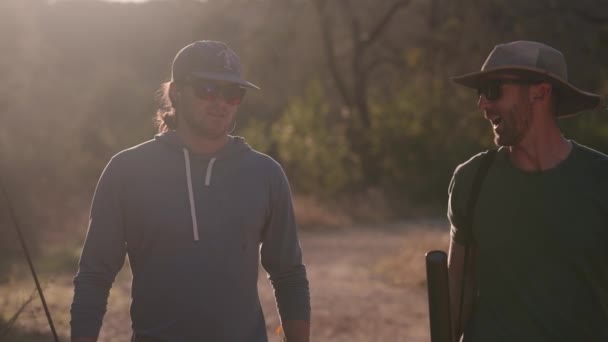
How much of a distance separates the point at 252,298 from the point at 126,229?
53 cm

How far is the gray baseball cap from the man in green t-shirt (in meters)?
0.92

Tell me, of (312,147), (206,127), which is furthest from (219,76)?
(312,147)

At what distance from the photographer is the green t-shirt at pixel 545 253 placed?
12.3 ft

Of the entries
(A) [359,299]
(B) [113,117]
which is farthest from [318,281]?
(B) [113,117]

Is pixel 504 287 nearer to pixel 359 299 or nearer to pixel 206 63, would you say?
pixel 206 63

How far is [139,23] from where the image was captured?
7594 cm

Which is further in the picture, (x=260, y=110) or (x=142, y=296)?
(x=260, y=110)

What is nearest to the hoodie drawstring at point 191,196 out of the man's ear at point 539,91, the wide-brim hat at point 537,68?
the wide-brim hat at point 537,68

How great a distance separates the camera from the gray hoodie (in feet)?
12.4

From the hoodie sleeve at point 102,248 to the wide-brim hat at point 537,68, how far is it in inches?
56.1

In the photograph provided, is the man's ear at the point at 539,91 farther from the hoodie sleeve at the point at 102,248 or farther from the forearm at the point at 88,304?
the forearm at the point at 88,304

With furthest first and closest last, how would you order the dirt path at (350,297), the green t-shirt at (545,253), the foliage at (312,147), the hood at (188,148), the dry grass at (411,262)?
the foliage at (312,147) < the dry grass at (411,262) < the dirt path at (350,297) < the hood at (188,148) < the green t-shirt at (545,253)

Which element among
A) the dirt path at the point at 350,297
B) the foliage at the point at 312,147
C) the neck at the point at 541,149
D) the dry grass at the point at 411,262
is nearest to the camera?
the neck at the point at 541,149

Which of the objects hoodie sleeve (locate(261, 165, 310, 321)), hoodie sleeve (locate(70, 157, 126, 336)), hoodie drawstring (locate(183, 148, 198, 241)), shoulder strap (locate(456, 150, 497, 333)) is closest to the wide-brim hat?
shoulder strap (locate(456, 150, 497, 333))
